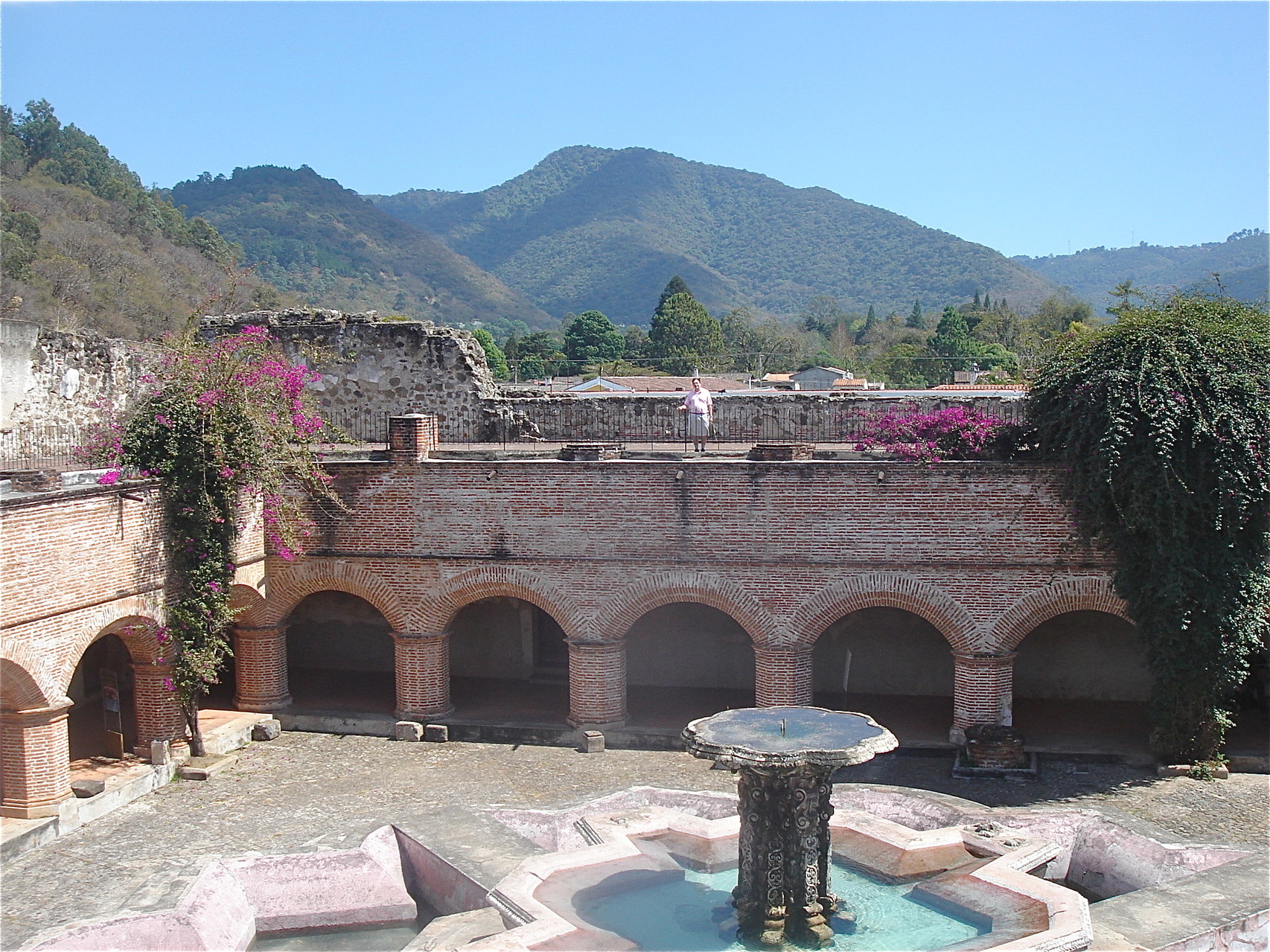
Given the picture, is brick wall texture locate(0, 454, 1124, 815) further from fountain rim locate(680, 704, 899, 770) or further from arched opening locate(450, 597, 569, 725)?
fountain rim locate(680, 704, 899, 770)

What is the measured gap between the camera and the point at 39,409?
16328 millimetres

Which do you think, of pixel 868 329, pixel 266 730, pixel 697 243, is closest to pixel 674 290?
pixel 868 329

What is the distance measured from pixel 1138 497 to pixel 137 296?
39.8 metres

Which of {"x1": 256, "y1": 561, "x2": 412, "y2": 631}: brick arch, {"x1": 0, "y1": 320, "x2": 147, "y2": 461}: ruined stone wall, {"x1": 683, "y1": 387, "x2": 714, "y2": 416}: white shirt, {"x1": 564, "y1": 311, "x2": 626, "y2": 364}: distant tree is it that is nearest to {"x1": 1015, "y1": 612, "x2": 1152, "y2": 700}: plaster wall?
{"x1": 683, "y1": 387, "x2": 714, "y2": 416}: white shirt

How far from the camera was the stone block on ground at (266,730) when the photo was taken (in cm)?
1545

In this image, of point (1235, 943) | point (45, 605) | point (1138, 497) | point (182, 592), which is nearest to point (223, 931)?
point (45, 605)

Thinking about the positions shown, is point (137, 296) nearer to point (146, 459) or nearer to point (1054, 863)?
point (146, 459)

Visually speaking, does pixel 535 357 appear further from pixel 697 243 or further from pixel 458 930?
pixel 697 243

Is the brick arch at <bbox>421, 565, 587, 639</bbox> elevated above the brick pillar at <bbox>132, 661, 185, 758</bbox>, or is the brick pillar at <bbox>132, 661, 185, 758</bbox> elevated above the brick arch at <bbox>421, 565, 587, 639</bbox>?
the brick arch at <bbox>421, 565, 587, 639</bbox>

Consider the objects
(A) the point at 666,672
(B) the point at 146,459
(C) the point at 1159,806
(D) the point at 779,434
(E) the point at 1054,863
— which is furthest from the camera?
(D) the point at 779,434

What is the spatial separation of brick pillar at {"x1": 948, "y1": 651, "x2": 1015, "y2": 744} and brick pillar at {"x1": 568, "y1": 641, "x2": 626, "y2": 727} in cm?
422

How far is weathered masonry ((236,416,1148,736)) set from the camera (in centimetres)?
1447

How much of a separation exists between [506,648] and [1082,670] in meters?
8.29

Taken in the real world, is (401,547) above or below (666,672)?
above
